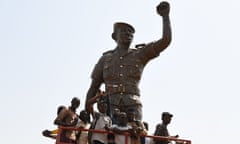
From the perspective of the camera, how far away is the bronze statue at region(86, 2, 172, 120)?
6836mm

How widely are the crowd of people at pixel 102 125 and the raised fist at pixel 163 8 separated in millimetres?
1482

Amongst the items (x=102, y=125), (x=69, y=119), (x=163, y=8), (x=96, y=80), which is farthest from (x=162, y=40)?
(x=69, y=119)

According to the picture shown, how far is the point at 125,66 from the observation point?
7113 millimetres

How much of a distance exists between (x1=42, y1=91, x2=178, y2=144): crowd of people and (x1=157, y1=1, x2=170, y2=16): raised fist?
1.48m

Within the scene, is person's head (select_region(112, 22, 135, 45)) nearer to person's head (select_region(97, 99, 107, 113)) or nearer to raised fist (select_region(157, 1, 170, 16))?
raised fist (select_region(157, 1, 170, 16))

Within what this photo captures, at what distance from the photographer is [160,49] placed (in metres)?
6.98

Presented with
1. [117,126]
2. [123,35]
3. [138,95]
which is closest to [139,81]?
[138,95]

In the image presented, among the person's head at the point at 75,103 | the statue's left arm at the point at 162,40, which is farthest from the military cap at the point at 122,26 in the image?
the person's head at the point at 75,103

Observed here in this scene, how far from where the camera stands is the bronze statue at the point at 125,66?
22.4 feet

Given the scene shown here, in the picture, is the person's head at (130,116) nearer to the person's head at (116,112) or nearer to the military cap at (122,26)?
the person's head at (116,112)

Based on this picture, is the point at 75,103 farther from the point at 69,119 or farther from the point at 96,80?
the point at 96,80

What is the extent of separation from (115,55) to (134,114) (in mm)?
1129

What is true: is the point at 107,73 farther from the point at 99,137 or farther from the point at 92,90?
the point at 99,137

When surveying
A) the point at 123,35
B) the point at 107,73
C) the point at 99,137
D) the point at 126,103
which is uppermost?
the point at 123,35
